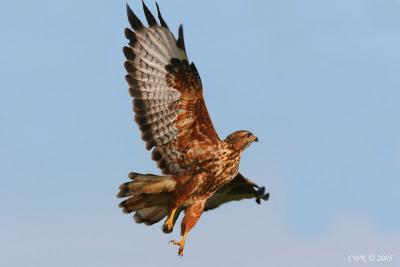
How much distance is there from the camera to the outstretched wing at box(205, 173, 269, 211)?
19.3 meters

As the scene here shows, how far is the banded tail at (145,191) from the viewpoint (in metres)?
17.4

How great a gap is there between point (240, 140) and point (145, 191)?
5.57 ft

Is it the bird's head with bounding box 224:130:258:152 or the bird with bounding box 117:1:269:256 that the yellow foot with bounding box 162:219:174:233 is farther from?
the bird's head with bounding box 224:130:258:152

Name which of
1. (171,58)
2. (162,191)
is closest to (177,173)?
(162,191)

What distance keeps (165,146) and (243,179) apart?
210 cm

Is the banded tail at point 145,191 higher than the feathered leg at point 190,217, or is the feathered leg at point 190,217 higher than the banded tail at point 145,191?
the banded tail at point 145,191

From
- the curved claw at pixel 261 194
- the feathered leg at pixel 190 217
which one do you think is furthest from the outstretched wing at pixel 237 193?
the feathered leg at pixel 190 217

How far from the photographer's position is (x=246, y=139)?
17766 mm

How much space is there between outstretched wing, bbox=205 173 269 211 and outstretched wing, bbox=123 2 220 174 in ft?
5.95

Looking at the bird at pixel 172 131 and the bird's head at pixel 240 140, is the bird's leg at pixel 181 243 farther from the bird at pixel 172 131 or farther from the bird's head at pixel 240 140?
the bird's head at pixel 240 140

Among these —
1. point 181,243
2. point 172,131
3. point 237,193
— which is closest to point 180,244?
point 181,243

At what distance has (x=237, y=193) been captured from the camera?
1973 cm

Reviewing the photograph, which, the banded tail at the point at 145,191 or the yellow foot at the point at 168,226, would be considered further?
the yellow foot at the point at 168,226

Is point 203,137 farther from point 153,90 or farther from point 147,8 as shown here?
point 147,8
